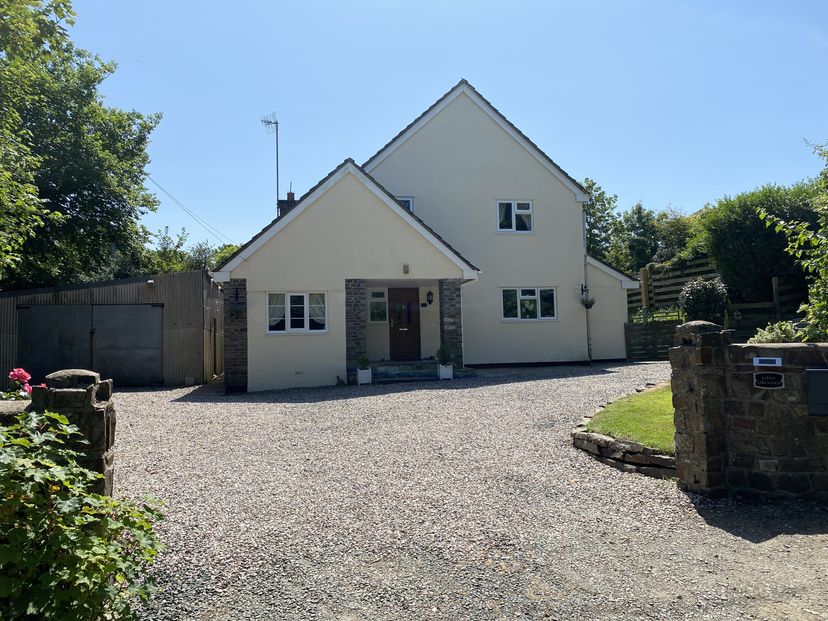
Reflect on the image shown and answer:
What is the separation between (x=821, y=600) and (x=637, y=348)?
59.2 ft

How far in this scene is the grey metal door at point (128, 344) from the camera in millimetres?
16953

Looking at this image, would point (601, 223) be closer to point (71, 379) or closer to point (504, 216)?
point (504, 216)

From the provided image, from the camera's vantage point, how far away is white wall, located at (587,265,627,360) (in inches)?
816

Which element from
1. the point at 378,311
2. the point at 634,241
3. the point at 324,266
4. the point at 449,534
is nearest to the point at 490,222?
the point at 378,311

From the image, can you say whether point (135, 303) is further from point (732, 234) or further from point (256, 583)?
point (732, 234)

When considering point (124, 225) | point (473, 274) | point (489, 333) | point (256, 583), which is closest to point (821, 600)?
point (256, 583)

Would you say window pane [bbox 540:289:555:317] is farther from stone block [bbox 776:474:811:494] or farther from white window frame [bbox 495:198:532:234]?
stone block [bbox 776:474:811:494]

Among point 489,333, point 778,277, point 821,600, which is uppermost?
point 778,277

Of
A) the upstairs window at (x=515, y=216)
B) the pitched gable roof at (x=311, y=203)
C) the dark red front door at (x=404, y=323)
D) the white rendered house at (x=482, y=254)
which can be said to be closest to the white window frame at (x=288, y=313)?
the pitched gable roof at (x=311, y=203)

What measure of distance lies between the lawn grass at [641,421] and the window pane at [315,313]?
28.4 feet

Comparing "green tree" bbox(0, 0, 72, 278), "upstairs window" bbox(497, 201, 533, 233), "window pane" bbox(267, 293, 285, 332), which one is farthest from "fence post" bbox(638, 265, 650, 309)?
"green tree" bbox(0, 0, 72, 278)

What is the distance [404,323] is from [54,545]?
1625 centimetres

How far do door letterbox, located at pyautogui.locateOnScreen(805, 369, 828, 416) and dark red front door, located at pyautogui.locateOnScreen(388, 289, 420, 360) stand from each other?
1400 cm

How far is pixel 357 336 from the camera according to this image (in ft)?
51.5
